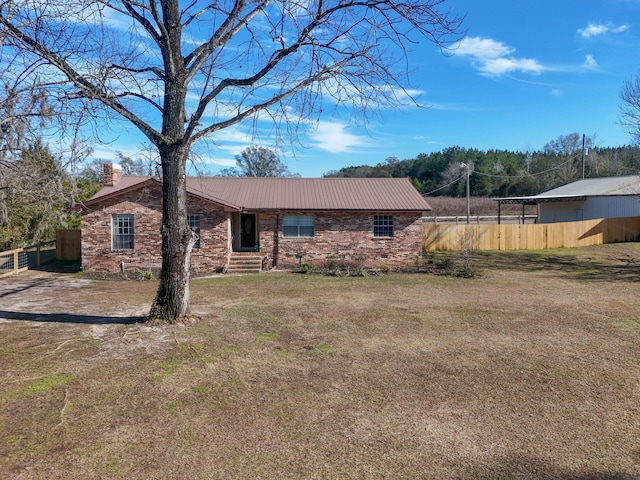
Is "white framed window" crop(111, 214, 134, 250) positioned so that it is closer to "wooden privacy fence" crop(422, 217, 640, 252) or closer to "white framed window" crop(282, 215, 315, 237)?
"white framed window" crop(282, 215, 315, 237)

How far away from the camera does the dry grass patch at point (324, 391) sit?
14.9 ft

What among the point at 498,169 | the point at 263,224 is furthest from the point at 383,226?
the point at 498,169

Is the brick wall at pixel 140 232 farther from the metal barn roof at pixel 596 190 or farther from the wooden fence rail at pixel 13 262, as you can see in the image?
the metal barn roof at pixel 596 190

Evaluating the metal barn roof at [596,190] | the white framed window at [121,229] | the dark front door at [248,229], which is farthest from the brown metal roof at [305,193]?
the metal barn roof at [596,190]

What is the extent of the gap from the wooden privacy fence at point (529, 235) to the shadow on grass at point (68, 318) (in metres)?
18.5

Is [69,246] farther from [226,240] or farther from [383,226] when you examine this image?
[383,226]

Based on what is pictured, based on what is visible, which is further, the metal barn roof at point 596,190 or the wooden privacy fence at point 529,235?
the metal barn roof at point 596,190

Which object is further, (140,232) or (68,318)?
(140,232)

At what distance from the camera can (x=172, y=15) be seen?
9.27m

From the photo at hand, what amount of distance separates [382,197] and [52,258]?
56.1 feet

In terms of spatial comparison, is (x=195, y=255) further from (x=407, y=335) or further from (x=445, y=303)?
(x=407, y=335)

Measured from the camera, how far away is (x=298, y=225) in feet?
65.7

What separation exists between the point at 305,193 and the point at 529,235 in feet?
46.4

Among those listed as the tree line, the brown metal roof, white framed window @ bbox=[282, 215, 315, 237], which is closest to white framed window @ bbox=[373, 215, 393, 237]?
the brown metal roof
